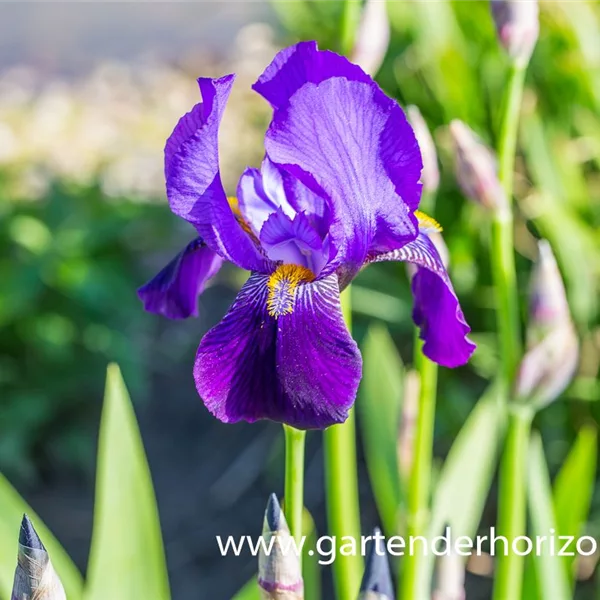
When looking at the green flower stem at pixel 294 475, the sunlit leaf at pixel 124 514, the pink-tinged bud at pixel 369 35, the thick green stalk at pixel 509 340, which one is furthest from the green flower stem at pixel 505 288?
the sunlit leaf at pixel 124 514

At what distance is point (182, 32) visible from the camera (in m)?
5.21

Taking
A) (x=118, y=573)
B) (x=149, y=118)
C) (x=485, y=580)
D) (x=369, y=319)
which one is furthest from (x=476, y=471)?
(x=149, y=118)

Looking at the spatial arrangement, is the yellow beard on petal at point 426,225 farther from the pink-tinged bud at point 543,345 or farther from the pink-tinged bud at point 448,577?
the pink-tinged bud at point 448,577

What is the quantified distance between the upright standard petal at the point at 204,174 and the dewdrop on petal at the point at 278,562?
23 cm

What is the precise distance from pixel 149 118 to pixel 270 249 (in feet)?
11.8

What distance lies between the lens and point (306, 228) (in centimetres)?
77

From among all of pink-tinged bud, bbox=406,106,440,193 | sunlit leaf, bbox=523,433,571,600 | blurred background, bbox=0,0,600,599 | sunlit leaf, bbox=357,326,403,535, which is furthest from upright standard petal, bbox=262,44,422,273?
blurred background, bbox=0,0,600,599

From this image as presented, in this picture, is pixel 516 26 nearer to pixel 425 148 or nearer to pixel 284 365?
pixel 425 148

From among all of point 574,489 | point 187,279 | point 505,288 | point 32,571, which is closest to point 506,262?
point 505,288

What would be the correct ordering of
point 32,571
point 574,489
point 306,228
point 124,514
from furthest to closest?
point 574,489, point 124,514, point 306,228, point 32,571

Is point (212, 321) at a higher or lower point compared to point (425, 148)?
higher

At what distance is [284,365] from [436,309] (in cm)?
19

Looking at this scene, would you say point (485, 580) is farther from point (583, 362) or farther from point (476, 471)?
point (476, 471)

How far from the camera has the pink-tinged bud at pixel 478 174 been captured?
3.22ft
